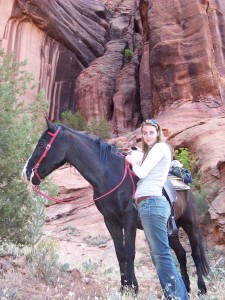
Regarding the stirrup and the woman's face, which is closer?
the woman's face

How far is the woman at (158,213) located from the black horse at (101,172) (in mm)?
880

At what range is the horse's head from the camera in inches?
207

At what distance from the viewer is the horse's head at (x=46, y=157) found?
17.3 ft

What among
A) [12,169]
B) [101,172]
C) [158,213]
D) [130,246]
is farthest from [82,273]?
[158,213]

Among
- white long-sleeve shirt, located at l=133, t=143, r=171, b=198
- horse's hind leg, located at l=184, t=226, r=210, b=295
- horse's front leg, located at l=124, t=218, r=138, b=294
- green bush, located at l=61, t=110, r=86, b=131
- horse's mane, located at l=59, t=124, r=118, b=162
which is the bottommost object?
horse's hind leg, located at l=184, t=226, r=210, b=295

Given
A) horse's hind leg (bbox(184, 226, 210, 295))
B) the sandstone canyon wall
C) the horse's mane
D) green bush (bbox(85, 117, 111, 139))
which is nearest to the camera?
the horse's mane

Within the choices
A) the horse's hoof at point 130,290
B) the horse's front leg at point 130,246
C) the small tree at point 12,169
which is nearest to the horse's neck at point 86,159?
the horse's front leg at point 130,246

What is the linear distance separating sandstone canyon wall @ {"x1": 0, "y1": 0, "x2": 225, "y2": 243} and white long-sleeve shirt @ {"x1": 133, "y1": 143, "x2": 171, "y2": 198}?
8.41 meters

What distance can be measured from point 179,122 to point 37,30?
15032 mm

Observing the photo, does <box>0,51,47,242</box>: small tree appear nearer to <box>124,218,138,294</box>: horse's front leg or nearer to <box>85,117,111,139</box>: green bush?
<box>124,218,138,294</box>: horse's front leg

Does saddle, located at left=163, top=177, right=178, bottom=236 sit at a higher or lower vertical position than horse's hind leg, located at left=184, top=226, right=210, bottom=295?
higher

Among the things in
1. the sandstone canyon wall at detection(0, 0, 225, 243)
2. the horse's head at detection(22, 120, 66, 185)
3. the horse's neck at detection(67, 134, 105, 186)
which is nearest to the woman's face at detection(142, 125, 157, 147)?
the horse's neck at detection(67, 134, 105, 186)

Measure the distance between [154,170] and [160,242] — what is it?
2.41 feet

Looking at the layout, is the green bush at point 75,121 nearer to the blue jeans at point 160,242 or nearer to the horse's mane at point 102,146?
the horse's mane at point 102,146
